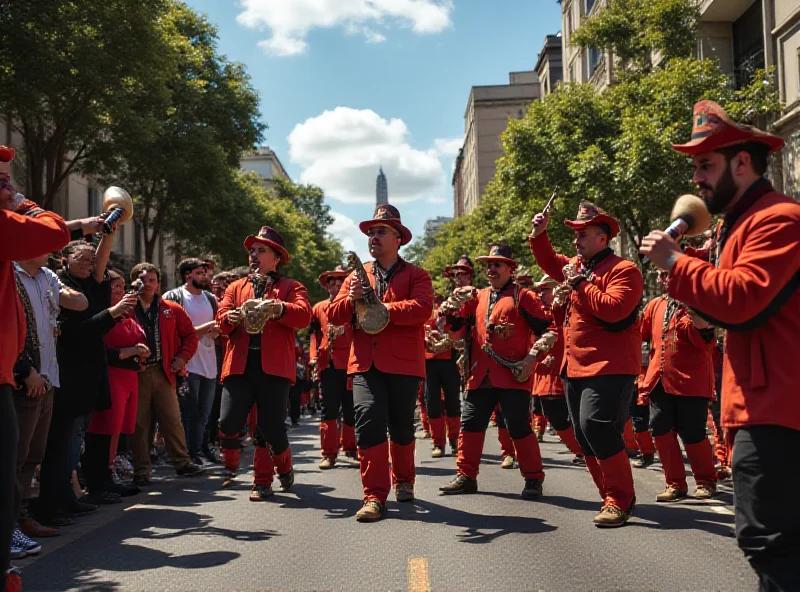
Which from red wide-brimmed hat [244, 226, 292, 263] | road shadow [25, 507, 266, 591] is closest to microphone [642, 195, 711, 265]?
road shadow [25, 507, 266, 591]

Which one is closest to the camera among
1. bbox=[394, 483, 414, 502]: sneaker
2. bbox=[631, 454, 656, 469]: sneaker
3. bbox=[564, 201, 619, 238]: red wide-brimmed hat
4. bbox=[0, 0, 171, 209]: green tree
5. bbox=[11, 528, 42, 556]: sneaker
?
bbox=[11, 528, 42, 556]: sneaker

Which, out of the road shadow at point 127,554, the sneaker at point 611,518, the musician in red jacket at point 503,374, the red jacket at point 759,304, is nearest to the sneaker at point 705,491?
the musician in red jacket at point 503,374

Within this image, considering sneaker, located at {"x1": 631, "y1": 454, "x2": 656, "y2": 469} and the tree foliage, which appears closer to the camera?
sneaker, located at {"x1": 631, "y1": 454, "x2": 656, "y2": 469}

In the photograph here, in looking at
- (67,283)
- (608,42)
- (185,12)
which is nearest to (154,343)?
(67,283)

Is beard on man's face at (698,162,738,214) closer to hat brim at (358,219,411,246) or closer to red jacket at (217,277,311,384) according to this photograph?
hat brim at (358,219,411,246)

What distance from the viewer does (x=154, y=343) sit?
9.88 metres


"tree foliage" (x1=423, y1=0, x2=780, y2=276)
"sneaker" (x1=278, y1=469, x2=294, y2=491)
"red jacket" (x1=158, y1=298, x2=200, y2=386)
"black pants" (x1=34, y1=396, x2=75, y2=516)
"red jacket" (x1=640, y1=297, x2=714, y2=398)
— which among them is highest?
"tree foliage" (x1=423, y1=0, x2=780, y2=276)

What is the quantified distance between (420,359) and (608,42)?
20684 mm

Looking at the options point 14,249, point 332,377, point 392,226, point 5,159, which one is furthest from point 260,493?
point 14,249

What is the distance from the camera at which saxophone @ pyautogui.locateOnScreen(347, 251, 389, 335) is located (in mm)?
7109

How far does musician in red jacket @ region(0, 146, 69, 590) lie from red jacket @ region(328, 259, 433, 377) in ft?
12.1

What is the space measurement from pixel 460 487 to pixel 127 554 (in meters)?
3.44

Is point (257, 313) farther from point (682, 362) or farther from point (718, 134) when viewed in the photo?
point (718, 134)

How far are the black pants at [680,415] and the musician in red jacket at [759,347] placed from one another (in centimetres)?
474
